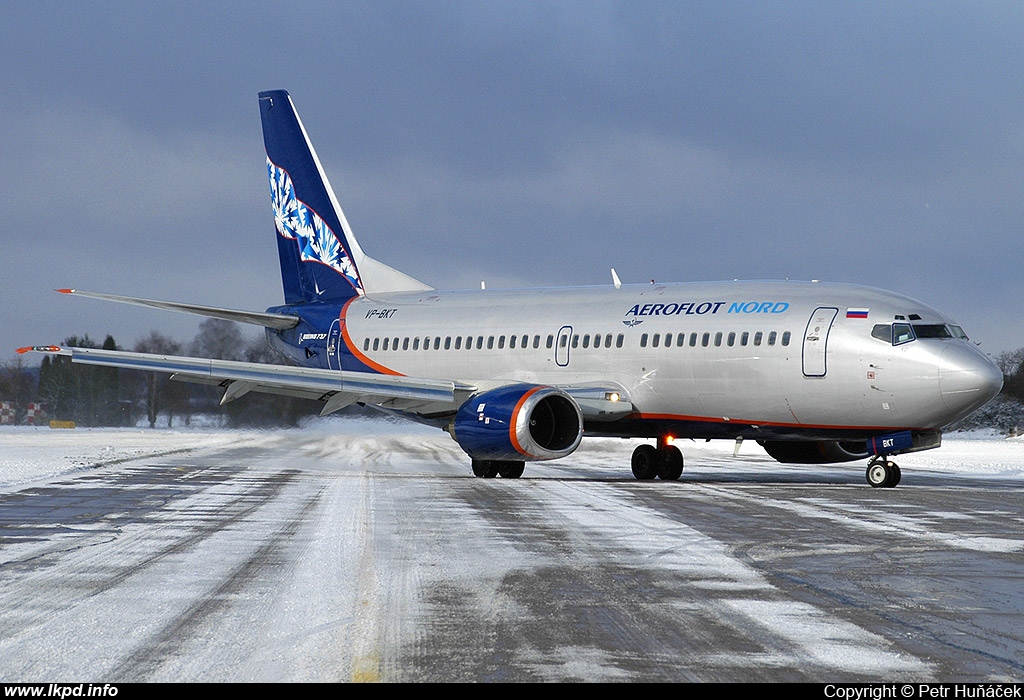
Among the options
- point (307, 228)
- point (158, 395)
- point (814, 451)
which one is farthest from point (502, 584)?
point (158, 395)

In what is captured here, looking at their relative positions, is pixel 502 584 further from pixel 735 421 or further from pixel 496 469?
pixel 496 469

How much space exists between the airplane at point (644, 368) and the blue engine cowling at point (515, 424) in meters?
0.04

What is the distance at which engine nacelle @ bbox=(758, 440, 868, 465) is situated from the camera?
2471cm

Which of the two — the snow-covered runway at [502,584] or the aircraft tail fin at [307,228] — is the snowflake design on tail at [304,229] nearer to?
the aircraft tail fin at [307,228]

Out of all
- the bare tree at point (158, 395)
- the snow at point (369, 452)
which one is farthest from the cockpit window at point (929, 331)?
the bare tree at point (158, 395)

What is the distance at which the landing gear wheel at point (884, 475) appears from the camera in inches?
837

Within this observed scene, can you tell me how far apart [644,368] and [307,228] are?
12.8 m

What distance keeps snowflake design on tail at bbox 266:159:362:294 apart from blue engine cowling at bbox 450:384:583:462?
33.2 feet

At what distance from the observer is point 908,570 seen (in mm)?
9977

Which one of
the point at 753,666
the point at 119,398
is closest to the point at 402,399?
the point at 753,666

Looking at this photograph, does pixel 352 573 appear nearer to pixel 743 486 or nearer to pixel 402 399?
pixel 743 486

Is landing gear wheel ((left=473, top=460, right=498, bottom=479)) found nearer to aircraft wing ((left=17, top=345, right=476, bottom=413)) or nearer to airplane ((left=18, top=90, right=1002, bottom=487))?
airplane ((left=18, top=90, right=1002, bottom=487))

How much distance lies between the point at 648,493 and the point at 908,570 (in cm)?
966
